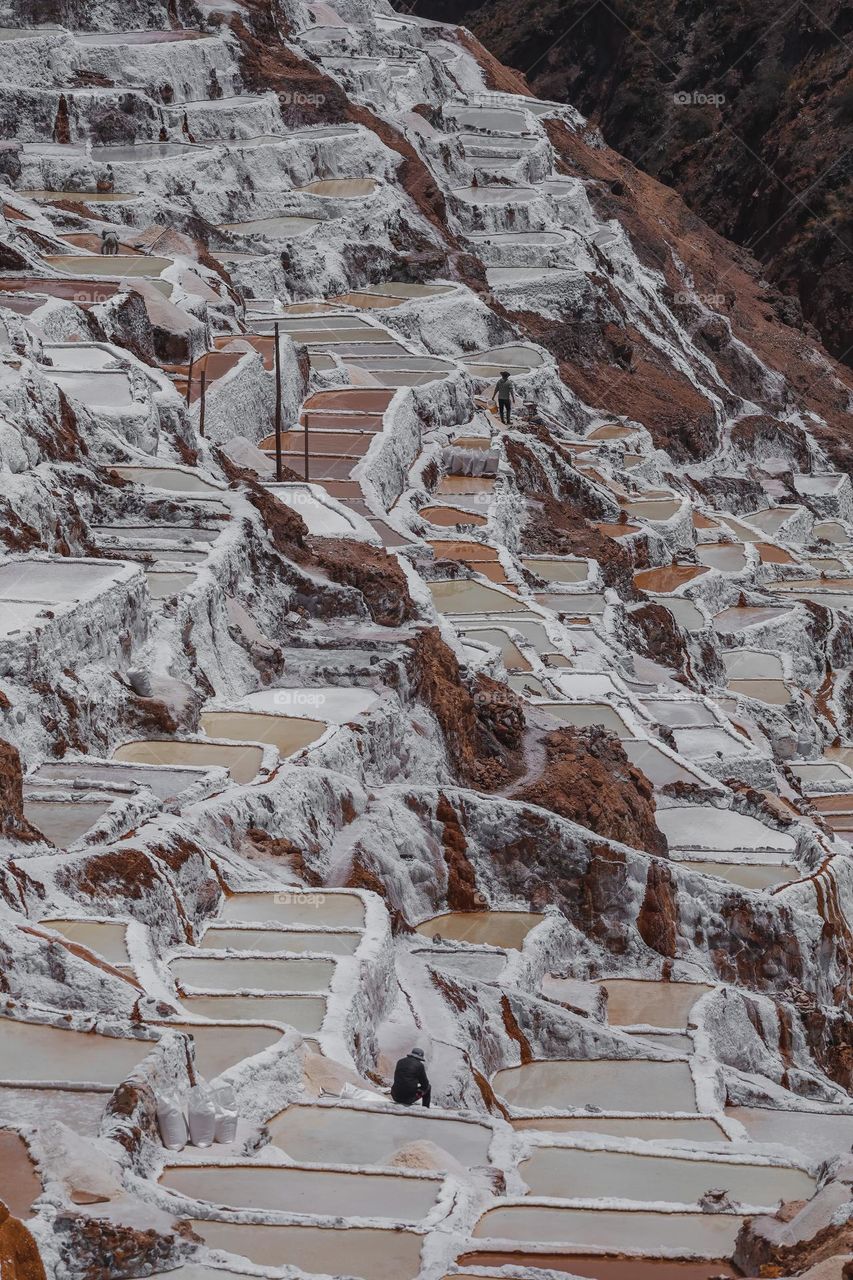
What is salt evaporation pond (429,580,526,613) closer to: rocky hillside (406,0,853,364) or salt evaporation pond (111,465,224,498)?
salt evaporation pond (111,465,224,498)

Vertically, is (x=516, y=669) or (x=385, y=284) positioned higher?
(x=516, y=669)

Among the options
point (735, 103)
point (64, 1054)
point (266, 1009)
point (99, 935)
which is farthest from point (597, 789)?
point (735, 103)

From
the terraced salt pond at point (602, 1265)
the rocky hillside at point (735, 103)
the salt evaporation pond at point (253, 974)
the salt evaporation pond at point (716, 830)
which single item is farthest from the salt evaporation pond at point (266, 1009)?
the rocky hillside at point (735, 103)

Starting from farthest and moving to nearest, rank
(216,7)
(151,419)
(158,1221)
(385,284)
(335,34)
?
(335,34) < (216,7) < (385,284) < (151,419) < (158,1221)

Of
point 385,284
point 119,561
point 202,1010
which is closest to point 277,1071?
point 202,1010

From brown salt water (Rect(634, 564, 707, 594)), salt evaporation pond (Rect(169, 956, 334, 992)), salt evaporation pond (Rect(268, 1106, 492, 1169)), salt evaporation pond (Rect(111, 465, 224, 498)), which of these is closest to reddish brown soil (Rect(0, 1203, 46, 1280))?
salt evaporation pond (Rect(268, 1106, 492, 1169))

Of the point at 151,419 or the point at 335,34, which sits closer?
the point at 151,419

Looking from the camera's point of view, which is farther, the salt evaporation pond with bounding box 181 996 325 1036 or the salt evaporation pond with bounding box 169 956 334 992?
the salt evaporation pond with bounding box 169 956 334 992

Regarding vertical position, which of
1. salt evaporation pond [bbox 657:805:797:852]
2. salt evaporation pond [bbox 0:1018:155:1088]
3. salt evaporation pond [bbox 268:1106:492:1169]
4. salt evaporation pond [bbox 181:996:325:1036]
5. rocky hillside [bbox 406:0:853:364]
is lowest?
rocky hillside [bbox 406:0:853:364]

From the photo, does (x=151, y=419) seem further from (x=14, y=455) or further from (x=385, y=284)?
(x=385, y=284)
